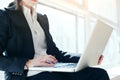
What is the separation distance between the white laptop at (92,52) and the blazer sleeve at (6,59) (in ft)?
0.20

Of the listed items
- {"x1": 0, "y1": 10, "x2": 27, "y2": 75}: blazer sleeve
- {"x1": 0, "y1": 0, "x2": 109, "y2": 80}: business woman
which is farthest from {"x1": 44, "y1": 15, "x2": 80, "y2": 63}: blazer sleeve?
{"x1": 0, "y1": 10, "x2": 27, "y2": 75}: blazer sleeve

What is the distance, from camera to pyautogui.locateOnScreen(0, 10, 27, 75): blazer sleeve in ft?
3.78

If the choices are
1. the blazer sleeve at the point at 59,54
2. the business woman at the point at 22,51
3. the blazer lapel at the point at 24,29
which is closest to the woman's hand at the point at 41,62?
the business woman at the point at 22,51

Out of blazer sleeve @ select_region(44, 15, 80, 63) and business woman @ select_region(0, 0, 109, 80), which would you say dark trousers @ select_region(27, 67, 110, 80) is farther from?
blazer sleeve @ select_region(44, 15, 80, 63)

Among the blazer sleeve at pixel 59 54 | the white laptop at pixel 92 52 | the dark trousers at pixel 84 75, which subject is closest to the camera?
the white laptop at pixel 92 52

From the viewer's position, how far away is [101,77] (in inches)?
48.6

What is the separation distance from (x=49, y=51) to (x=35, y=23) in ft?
0.66

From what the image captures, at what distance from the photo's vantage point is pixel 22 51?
1.28 meters

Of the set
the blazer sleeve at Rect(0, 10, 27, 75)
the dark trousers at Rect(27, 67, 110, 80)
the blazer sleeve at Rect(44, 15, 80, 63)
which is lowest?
the blazer sleeve at Rect(44, 15, 80, 63)

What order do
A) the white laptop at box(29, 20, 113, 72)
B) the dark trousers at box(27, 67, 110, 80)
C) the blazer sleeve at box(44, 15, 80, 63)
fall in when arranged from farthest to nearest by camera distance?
the blazer sleeve at box(44, 15, 80, 63) → the dark trousers at box(27, 67, 110, 80) → the white laptop at box(29, 20, 113, 72)

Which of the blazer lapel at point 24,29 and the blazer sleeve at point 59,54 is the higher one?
the blazer lapel at point 24,29

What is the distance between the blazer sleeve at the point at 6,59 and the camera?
3.78 feet

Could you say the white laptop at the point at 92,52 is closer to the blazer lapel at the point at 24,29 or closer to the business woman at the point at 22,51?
the business woman at the point at 22,51

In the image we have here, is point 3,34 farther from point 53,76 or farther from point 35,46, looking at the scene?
point 53,76
